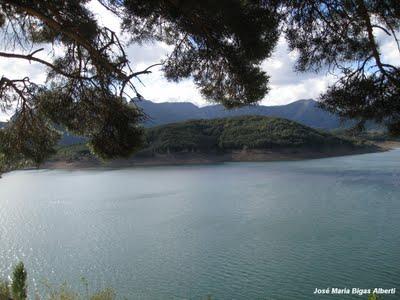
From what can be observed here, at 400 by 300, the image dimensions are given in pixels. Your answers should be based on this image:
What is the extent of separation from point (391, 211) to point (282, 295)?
29.3 ft

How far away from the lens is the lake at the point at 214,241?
29.5ft

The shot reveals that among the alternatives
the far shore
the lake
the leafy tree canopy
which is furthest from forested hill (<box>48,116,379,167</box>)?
the leafy tree canopy

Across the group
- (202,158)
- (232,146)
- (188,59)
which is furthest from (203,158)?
(188,59)

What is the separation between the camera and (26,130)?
462 cm

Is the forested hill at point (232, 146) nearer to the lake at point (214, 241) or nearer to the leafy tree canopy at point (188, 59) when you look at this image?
the lake at point (214, 241)

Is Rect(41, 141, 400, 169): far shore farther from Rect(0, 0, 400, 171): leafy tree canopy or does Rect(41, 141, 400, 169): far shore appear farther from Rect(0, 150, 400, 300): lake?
Rect(0, 0, 400, 171): leafy tree canopy

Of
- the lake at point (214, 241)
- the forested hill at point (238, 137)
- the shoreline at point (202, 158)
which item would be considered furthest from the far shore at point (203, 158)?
the lake at point (214, 241)

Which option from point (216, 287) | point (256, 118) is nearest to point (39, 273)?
point (216, 287)

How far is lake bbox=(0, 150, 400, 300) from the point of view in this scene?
8.98 meters

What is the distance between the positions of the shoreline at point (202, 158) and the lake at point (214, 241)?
1029 inches

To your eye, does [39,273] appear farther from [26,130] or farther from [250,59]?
[250,59]

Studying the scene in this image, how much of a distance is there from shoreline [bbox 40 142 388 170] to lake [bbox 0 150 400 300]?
2613 centimetres

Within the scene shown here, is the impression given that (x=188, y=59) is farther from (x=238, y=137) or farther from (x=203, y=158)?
(x=238, y=137)

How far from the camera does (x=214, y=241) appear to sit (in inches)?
492
